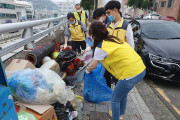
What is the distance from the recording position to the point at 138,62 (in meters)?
1.89

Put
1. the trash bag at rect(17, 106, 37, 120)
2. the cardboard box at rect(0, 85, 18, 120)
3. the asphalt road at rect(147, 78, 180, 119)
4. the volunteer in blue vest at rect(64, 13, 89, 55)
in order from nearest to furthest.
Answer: the cardboard box at rect(0, 85, 18, 120) < the trash bag at rect(17, 106, 37, 120) < the asphalt road at rect(147, 78, 180, 119) < the volunteer in blue vest at rect(64, 13, 89, 55)

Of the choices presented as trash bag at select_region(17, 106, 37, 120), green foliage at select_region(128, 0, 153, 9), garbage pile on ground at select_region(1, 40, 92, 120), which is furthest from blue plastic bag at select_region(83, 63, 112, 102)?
green foliage at select_region(128, 0, 153, 9)

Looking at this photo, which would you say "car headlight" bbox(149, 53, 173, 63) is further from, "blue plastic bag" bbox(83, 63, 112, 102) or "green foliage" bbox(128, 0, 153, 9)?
"green foliage" bbox(128, 0, 153, 9)

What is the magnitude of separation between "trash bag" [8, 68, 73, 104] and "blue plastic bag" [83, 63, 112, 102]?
27.0 inches

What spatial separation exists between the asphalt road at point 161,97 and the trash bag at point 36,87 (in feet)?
6.11

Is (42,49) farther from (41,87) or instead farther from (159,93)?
(159,93)

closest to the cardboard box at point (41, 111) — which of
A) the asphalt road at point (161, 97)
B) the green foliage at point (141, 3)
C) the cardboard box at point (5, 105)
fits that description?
the cardboard box at point (5, 105)

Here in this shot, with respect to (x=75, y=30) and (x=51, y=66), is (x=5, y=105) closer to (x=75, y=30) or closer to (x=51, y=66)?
(x=51, y=66)

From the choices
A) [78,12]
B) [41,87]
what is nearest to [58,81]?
[41,87]

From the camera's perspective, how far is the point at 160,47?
146 inches

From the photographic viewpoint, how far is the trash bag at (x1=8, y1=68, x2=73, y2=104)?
5.64 ft

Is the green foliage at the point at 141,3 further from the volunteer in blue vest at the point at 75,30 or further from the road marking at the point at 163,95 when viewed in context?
the road marking at the point at 163,95

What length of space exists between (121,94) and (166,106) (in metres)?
1.52

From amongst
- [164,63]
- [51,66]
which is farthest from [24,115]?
[164,63]
